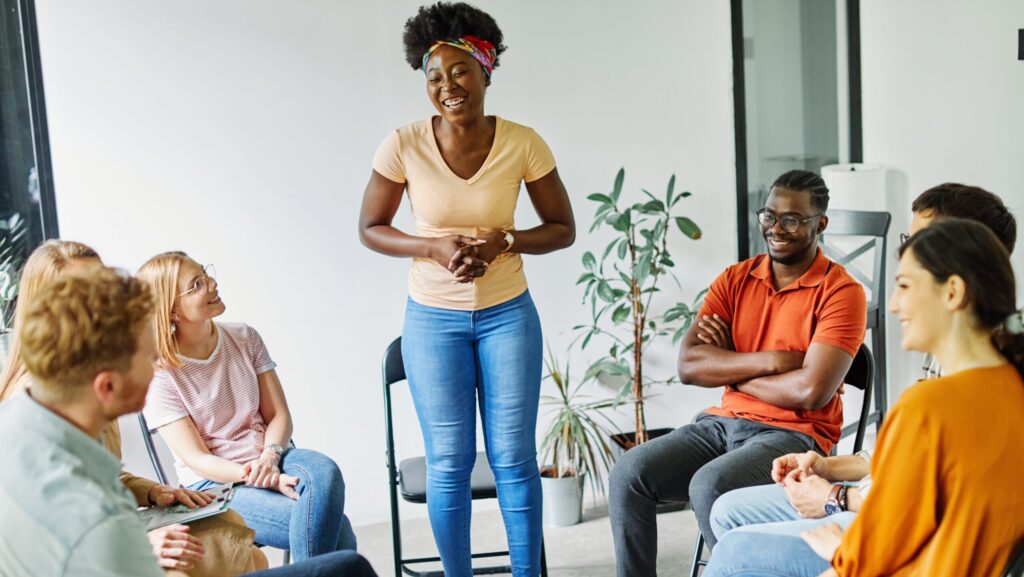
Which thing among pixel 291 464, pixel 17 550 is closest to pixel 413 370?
pixel 291 464

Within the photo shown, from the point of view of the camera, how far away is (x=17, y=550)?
1381mm

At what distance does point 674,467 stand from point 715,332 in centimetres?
39

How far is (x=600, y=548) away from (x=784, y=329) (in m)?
1.22

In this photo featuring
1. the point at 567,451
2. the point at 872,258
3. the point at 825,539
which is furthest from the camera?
the point at 872,258

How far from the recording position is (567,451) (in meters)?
3.87

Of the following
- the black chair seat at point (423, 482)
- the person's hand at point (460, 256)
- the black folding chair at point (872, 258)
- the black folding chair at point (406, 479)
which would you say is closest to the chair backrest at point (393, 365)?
the black folding chair at point (406, 479)

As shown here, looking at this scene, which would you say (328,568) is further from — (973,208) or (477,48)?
(973,208)

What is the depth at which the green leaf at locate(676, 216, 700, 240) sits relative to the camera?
3.85 m

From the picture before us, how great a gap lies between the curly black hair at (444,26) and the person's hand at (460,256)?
508mm

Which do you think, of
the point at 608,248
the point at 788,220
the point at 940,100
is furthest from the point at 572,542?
the point at 940,100

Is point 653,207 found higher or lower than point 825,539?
higher

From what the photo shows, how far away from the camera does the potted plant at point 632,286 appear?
3809 millimetres

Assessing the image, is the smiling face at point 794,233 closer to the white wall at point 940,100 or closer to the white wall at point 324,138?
the white wall at point 940,100

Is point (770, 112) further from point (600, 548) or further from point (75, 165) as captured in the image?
point (75, 165)
